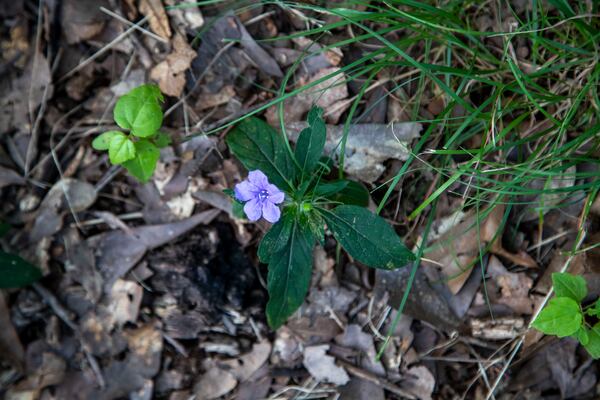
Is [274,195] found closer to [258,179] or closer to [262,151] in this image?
[258,179]

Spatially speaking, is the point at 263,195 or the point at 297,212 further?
the point at 297,212

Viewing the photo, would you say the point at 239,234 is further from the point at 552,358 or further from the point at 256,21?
the point at 552,358

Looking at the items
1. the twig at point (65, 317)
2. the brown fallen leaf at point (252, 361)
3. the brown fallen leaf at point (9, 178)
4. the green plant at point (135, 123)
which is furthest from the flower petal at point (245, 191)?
the brown fallen leaf at point (9, 178)

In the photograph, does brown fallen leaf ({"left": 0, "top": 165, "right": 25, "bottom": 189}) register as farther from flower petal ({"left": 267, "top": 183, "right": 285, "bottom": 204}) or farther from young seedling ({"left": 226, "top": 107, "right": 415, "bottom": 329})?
flower petal ({"left": 267, "top": 183, "right": 285, "bottom": 204})

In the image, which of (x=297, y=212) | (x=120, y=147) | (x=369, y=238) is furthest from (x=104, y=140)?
(x=369, y=238)

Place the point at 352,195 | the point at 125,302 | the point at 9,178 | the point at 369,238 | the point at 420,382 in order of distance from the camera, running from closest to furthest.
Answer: the point at 369,238, the point at 352,195, the point at 420,382, the point at 125,302, the point at 9,178
